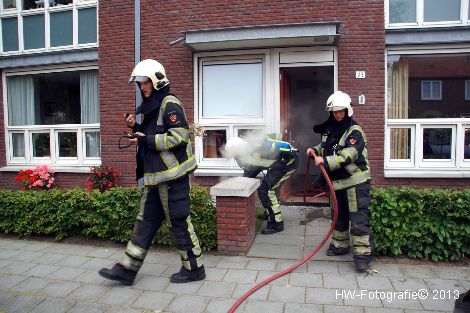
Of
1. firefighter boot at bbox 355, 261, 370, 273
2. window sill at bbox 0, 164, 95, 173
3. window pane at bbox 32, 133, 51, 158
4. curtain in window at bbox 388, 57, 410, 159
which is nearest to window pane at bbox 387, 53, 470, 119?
curtain in window at bbox 388, 57, 410, 159

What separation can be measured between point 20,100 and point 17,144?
1118 millimetres

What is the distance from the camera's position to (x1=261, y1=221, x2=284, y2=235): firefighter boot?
589cm

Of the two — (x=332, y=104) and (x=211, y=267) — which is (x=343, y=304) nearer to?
(x=211, y=267)

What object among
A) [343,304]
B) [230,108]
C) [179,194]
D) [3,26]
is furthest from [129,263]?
[3,26]

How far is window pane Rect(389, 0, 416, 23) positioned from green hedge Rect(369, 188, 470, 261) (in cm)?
410

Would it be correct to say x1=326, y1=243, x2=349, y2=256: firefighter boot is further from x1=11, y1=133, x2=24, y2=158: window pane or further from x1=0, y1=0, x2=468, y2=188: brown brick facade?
x1=11, y1=133, x2=24, y2=158: window pane

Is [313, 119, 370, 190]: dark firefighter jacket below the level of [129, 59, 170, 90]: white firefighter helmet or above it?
below

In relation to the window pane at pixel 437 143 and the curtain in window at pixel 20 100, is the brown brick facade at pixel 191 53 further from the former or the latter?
the curtain in window at pixel 20 100

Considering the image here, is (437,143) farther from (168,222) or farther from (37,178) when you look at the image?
(37,178)

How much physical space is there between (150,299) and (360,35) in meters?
5.94

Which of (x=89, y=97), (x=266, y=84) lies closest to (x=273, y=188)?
(x=266, y=84)

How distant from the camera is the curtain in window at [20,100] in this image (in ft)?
32.3

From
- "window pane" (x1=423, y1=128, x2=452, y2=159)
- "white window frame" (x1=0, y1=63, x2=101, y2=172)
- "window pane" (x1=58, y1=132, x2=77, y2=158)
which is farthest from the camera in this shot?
"window pane" (x1=58, y1=132, x2=77, y2=158)

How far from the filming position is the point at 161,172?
157 inches
